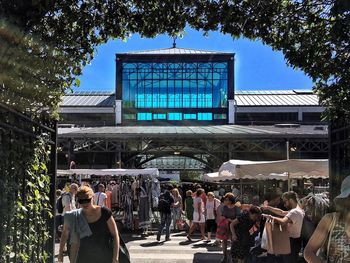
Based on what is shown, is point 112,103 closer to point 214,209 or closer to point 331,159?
point 214,209

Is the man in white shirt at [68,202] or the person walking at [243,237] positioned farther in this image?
the man in white shirt at [68,202]

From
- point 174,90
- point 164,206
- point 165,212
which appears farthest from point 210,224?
point 174,90

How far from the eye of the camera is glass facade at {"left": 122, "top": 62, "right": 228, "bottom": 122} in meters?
60.2

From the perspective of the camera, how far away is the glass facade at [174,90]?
2370 inches

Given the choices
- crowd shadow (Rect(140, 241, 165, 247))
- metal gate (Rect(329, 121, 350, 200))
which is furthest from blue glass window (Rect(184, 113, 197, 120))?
metal gate (Rect(329, 121, 350, 200))

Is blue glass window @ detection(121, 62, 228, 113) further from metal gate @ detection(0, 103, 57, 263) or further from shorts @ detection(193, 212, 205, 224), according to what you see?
metal gate @ detection(0, 103, 57, 263)

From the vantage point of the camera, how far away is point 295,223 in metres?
7.68

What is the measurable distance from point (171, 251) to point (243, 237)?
4.72m

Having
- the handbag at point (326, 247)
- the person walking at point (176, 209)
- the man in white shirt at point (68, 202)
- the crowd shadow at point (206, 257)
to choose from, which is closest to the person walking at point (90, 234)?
the handbag at point (326, 247)

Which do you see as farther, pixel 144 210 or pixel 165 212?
pixel 144 210

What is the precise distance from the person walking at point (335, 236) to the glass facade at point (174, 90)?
56133 millimetres

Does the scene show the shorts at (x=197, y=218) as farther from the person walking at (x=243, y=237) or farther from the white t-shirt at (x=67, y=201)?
the person walking at (x=243, y=237)

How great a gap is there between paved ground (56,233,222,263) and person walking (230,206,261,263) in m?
2.77

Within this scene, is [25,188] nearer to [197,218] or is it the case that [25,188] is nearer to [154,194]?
[197,218]
